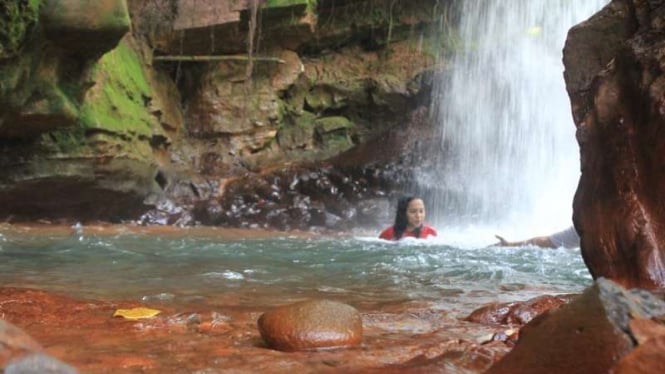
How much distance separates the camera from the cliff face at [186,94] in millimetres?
8102

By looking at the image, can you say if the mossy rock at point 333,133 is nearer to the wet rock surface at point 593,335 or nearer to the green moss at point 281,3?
the green moss at point 281,3

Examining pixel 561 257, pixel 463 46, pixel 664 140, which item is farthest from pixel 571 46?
pixel 463 46

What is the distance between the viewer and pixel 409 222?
8.51 m

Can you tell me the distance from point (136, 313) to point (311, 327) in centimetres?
112

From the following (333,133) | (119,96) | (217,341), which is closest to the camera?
(217,341)

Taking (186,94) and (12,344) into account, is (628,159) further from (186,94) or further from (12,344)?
(186,94)

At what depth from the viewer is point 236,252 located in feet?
22.8

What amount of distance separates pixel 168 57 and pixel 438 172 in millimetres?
6792

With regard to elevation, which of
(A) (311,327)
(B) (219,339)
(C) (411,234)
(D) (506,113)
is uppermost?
(D) (506,113)

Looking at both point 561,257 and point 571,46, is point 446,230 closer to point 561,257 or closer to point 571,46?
point 561,257

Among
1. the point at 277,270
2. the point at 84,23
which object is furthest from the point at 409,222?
the point at 84,23

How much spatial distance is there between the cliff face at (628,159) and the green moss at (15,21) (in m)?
6.64

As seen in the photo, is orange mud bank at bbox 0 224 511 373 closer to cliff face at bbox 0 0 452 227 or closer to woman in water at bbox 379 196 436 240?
woman in water at bbox 379 196 436 240

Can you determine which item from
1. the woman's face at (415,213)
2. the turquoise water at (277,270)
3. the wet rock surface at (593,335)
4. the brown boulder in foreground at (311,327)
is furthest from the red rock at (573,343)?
the woman's face at (415,213)
